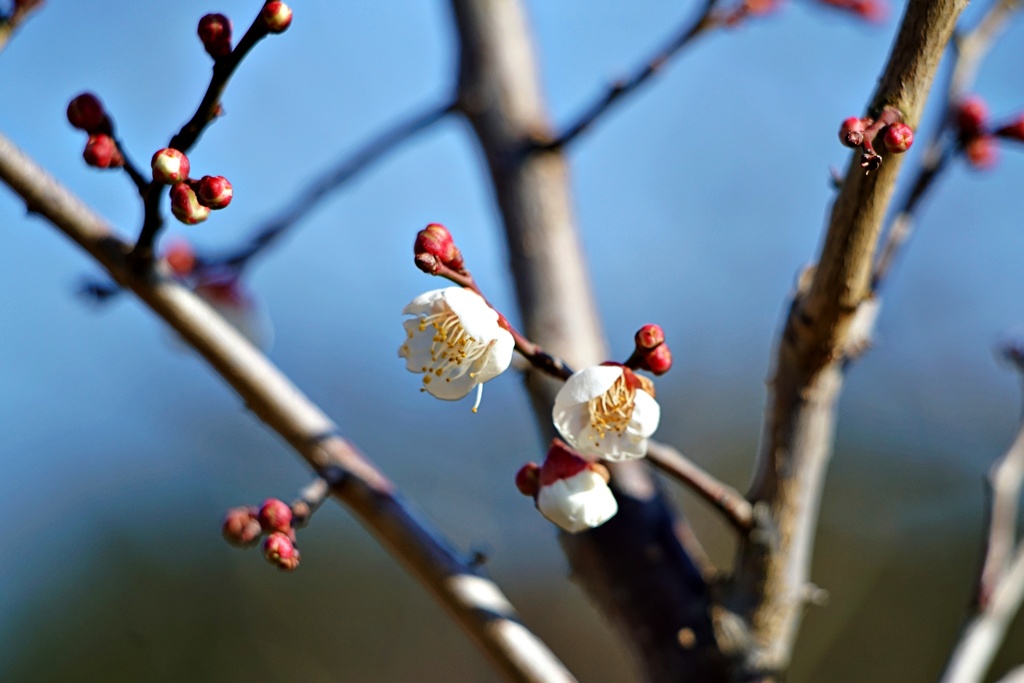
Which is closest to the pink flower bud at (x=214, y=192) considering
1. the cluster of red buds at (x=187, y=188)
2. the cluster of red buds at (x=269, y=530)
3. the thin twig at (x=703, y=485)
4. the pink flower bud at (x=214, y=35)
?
the cluster of red buds at (x=187, y=188)

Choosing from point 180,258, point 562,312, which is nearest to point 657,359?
point 562,312

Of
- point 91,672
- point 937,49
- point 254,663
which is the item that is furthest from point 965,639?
point 91,672

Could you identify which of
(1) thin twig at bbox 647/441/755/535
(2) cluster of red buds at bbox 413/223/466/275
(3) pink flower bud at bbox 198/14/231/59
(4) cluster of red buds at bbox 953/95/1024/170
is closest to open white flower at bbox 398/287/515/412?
(2) cluster of red buds at bbox 413/223/466/275

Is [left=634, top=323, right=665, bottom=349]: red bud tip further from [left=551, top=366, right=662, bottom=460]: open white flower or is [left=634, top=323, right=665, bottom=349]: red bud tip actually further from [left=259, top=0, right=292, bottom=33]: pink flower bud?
[left=259, top=0, right=292, bottom=33]: pink flower bud

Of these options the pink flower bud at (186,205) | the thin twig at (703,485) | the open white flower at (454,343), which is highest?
the pink flower bud at (186,205)

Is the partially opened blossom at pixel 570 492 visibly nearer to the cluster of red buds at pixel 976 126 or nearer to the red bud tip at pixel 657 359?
the red bud tip at pixel 657 359
